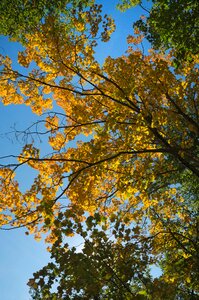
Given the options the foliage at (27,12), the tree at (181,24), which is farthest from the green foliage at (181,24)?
the foliage at (27,12)

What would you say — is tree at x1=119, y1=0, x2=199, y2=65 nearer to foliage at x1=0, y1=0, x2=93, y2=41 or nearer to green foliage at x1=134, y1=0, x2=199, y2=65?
green foliage at x1=134, y1=0, x2=199, y2=65

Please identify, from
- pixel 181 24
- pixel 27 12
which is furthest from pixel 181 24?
pixel 27 12

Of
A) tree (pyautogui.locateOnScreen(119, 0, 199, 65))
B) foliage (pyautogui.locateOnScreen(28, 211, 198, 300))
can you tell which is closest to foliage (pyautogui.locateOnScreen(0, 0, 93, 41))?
tree (pyautogui.locateOnScreen(119, 0, 199, 65))

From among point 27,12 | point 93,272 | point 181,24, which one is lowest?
point 93,272

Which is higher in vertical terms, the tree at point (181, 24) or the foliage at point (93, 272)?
the tree at point (181, 24)

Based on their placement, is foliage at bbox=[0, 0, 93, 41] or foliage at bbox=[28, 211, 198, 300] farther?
foliage at bbox=[0, 0, 93, 41]

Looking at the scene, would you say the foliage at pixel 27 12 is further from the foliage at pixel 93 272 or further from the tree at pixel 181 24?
the foliage at pixel 93 272

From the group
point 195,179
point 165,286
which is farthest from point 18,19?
point 195,179

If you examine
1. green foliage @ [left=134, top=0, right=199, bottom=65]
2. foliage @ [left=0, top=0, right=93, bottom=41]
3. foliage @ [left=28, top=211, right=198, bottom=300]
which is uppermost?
foliage @ [left=0, top=0, right=93, bottom=41]

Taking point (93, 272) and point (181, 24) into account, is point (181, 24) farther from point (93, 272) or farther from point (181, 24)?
point (93, 272)

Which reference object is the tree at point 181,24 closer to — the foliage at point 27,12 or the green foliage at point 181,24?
the green foliage at point 181,24

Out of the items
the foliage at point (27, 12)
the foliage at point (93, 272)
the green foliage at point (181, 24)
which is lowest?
the foliage at point (93, 272)

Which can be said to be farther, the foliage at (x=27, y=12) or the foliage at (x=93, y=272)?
the foliage at (x=27, y=12)

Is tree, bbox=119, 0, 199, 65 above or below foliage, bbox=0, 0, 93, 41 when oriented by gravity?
below
